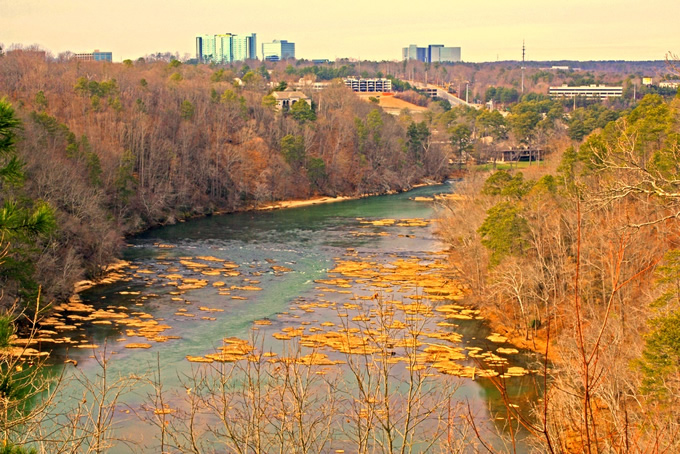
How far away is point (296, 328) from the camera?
1102 inches

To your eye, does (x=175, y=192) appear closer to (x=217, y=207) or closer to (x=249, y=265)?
(x=217, y=207)

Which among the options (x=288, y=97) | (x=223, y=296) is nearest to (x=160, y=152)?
(x=223, y=296)

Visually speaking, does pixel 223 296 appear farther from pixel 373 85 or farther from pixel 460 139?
pixel 373 85

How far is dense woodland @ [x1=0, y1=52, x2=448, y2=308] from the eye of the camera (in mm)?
36562

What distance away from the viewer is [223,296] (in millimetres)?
32875

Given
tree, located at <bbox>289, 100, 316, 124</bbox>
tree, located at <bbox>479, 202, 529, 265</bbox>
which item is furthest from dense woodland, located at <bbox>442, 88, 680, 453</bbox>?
tree, located at <bbox>289, 100, 316, 124</bbox>

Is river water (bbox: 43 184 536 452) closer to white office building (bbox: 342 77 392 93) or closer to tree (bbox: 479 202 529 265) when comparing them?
tree (bbox: 479 202 529 265)

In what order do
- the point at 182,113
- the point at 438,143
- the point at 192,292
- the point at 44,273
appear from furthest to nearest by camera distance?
the point at 438,143, the point at 182,113, the point at 192,292, the point at 44,273

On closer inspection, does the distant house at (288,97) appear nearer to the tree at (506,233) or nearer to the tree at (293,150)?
the tree at (293,150)

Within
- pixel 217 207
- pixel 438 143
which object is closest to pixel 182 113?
pixel 217 207

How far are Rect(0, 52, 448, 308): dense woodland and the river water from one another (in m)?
2.43

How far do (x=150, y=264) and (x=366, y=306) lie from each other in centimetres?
1332

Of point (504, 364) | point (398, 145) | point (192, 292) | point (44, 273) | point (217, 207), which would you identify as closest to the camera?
point (504, 364)

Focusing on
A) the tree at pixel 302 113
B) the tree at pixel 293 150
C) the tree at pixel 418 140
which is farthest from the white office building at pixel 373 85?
the tree at pixel 293 150
